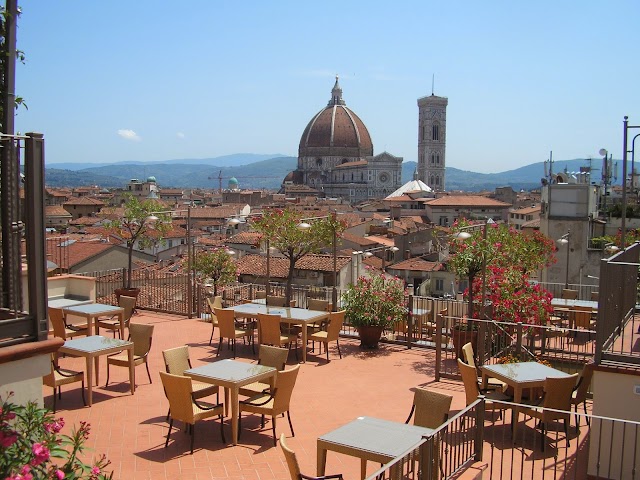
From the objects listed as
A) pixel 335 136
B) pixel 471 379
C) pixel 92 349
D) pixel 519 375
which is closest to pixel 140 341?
pixel 92 349

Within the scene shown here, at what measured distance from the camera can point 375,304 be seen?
11.9 metres

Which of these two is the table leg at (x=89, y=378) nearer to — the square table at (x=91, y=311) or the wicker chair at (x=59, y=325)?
the wicker chair at (x=59, y=325)

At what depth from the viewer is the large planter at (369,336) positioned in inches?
468

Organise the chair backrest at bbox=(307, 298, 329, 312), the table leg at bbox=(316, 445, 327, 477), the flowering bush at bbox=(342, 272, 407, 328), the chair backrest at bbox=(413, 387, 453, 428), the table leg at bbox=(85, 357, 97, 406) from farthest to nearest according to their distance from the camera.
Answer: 1. the chair backrest at bbox=(307, 298, 329, 312)
2. the flowering bush at bbox=(342, 272, 407, 328)
3. the table leg at bbox=(85, 357, 97, 406)
4. the chair backrest at bbox=(413, 387, 453, 428)
5. the table leg at bbox=(316, 445, 327, 477)

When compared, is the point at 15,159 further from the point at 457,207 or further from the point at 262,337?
the point at 457,207

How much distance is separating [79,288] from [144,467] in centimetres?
755

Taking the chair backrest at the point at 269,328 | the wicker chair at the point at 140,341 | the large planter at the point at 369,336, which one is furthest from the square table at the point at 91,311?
the large planter at the point at 369,336

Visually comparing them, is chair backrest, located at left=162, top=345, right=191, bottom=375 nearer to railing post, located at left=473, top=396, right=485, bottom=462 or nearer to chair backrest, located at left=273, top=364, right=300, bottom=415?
chair backrest, located at left=273, top=364, right=300, bottom=415

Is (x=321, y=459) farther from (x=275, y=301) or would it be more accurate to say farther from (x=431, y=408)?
(x=275, y=301)

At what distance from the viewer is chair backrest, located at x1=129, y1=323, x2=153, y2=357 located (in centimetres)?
931

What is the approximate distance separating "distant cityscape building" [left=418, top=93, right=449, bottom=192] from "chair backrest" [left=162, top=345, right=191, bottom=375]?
135m

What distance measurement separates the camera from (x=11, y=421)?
411 centimetres

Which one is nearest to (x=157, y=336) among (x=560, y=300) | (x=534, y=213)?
(x=560, y=300)

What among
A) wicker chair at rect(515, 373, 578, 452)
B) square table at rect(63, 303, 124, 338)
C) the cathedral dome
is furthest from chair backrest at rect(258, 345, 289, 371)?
the cathedral dome
